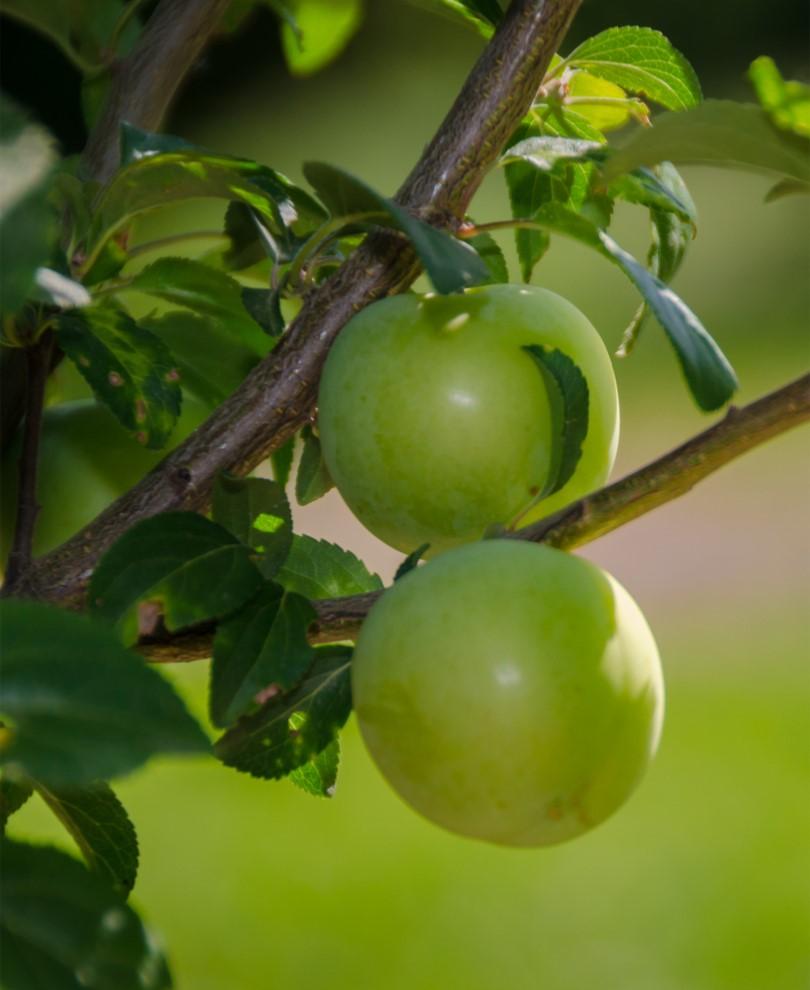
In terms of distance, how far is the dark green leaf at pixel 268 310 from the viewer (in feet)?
1.77

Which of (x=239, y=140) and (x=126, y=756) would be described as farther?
(x=239, y=140)

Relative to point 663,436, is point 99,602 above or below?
above

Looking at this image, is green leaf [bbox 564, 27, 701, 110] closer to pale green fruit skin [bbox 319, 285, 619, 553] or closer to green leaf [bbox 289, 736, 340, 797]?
pale green fruit skin [bbox 319, 285, 619, 553]

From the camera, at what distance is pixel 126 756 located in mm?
304

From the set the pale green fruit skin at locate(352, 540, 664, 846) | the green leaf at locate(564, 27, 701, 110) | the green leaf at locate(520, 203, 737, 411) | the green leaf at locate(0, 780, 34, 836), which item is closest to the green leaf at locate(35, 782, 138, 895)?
the green leaf at locate(0, 780, 34, 836)

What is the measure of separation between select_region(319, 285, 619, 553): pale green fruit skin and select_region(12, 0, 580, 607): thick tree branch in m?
0.03

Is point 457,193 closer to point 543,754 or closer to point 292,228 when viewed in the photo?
point 292,228

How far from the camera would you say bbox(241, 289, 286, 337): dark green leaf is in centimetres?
54

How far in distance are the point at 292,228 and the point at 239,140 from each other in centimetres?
332

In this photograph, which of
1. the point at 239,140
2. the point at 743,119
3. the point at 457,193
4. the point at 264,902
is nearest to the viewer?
the point at 743,119

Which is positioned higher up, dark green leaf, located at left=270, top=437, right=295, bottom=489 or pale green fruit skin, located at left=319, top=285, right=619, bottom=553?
pale green fruit skin, located at left=319, top=285, right=619, bottom=553

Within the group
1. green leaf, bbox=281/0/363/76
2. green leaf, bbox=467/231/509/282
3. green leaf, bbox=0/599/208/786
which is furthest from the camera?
green leaf, bbox=281/0/363/76

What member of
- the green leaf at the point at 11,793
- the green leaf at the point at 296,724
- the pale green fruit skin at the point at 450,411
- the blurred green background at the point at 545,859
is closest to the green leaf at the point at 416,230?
the pale green fruit skin at the point at 450,411

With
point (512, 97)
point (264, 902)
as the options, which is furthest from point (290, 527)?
point (264, 902)
